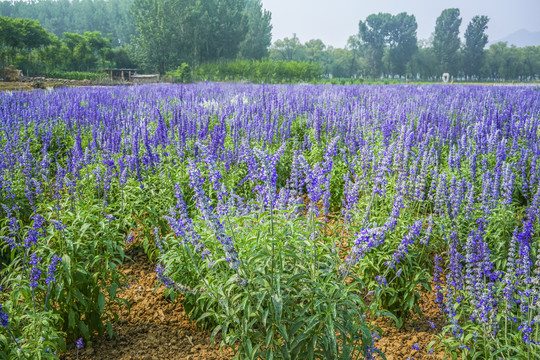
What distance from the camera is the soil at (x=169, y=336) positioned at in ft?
12.3

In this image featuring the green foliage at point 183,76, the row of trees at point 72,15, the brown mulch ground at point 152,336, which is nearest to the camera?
the brown mulch ground at point 152,336

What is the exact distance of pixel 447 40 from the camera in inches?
4469

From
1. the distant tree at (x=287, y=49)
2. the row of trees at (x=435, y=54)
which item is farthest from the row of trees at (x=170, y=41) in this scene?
the distant tree at (x=287, y=49)

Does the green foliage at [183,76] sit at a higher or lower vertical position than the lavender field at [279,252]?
higher

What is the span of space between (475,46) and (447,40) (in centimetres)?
800

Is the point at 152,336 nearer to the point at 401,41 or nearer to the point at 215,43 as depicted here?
the point at 215,43

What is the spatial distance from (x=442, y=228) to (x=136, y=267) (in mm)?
4052

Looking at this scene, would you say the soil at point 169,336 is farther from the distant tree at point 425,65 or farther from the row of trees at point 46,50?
the distant tree at point 425,65

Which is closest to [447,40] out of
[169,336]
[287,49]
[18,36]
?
[287,49]

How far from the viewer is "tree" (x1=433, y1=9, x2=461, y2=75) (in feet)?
357

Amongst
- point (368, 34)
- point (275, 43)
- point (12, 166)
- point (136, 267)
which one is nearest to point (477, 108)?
point (136, 267)

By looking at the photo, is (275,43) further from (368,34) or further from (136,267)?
(136,267)

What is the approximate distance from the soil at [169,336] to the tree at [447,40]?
118 m

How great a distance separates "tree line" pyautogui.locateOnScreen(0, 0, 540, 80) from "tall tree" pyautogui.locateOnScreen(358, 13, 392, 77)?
1.00ft
